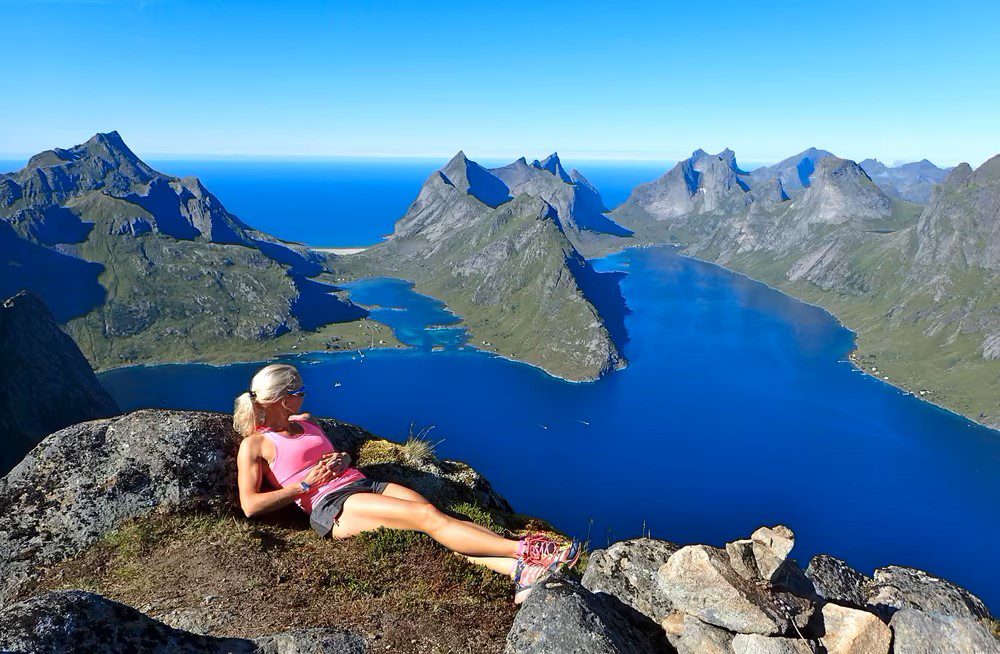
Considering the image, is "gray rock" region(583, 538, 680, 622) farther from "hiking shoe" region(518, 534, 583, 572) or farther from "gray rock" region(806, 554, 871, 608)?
"gray rock" region(806, 554, 871, 608)

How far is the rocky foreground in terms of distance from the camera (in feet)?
26.3

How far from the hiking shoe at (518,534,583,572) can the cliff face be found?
166733 mm

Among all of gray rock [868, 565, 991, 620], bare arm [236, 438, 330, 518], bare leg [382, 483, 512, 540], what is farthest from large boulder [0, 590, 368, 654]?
gray rock [868, 565, 991, 620]

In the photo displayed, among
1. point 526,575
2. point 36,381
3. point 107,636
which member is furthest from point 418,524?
point 36,381

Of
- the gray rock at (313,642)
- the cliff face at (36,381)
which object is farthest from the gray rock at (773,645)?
the cliff face at (36,381)

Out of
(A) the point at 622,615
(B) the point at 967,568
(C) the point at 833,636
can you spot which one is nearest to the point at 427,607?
(A) the point at 622,615

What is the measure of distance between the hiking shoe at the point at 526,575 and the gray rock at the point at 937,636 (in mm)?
5360

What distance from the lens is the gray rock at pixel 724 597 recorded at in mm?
8070

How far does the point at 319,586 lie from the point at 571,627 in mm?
5077

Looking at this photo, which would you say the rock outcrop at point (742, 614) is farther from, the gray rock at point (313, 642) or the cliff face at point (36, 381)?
the cliff face at point (36, 381)

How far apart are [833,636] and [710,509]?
16550 cm

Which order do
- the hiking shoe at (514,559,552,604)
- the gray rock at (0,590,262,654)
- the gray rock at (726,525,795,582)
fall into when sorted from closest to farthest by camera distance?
the gray rock at (0,590,262,654)
the gray rock at (726,525,795,582)
the hiking shoe at (514,559,552,604)

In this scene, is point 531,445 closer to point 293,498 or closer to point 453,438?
point 453,438

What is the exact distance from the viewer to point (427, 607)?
9805mm
